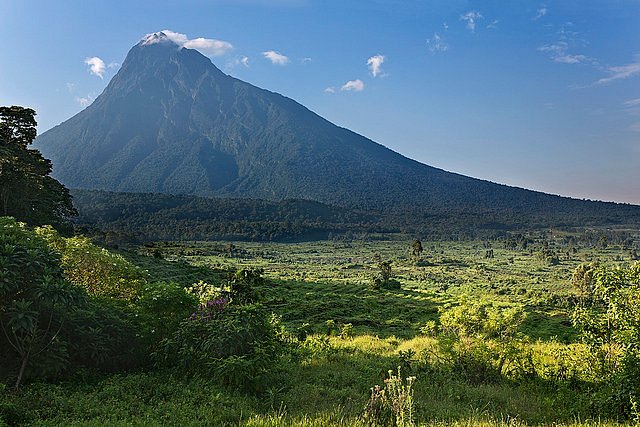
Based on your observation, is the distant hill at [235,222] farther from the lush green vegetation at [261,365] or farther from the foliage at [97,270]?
the lush green vegetation at [261,365]

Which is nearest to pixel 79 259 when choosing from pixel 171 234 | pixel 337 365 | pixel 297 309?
pixel 337 365

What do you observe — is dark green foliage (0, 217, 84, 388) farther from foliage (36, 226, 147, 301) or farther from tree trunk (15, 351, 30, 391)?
foliage (36, 226, 147, 301)

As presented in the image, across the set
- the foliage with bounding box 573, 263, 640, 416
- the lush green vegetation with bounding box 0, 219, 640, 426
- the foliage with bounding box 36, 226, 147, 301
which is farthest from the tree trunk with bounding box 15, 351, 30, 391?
the foliage with bounding box 573, 263, 640, 416

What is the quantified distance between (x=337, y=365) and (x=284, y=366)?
1.56 meters

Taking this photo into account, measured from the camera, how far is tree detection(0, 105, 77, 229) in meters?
31.0

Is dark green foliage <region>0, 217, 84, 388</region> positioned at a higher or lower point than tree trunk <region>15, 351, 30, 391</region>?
higher

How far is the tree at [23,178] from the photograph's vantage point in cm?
3105

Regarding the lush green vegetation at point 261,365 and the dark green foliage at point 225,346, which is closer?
the lush green vegetation at point 261,365

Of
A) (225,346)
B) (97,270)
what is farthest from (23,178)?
(225,346)

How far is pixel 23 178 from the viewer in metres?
31.8

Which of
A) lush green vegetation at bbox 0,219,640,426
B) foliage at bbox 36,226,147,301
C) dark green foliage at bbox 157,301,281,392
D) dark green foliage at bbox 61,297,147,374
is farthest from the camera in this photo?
foliage at bbox 36,226,147,301

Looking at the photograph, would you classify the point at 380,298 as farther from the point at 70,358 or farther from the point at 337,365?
the point at 70,358

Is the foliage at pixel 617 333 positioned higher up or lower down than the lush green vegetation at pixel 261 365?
higher up

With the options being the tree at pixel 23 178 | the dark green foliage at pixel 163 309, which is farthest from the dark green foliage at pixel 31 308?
the tree at pixel 23 178
